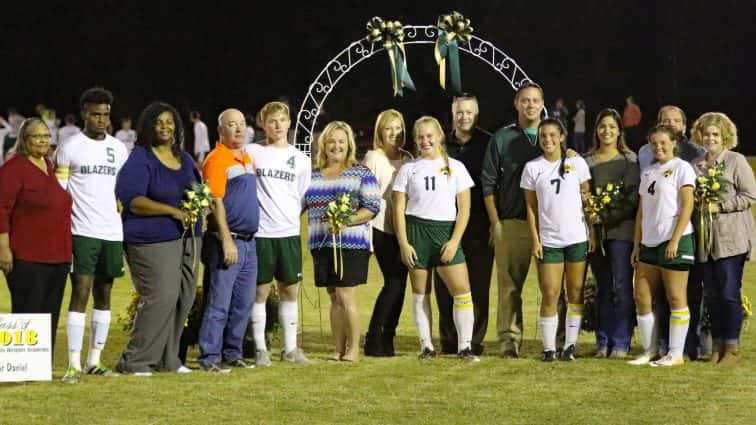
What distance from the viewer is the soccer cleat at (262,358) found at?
10445mm

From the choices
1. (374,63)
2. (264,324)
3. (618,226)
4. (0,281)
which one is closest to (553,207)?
(618,226)

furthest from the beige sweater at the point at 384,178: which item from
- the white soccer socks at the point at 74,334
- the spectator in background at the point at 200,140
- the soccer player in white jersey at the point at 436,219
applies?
the spectator in background at the point at 200,140

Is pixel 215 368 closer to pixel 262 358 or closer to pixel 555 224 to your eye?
pixel 262 358

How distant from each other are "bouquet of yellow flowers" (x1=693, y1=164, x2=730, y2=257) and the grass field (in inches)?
34.8

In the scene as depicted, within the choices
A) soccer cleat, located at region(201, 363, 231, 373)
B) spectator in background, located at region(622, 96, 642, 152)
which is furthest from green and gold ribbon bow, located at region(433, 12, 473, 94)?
spectator in background, located at region(622, 96, 642, 152)

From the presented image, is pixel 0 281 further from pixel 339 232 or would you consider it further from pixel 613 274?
pixel 613 274

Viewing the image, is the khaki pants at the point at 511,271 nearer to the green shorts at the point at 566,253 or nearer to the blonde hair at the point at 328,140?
the green shorts at the point at 566,253

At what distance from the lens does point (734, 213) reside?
34.6ft

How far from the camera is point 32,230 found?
9.34 meters

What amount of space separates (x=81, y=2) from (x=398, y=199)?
30358 millimetres

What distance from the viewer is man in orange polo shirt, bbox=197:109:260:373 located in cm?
1009

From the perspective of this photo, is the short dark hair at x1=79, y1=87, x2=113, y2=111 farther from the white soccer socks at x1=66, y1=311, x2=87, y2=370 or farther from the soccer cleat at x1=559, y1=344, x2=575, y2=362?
the soccer cleat at x1=559, y1=344, x2=575, y2=362

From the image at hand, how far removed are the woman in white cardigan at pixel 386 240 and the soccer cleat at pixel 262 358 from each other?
99 cm

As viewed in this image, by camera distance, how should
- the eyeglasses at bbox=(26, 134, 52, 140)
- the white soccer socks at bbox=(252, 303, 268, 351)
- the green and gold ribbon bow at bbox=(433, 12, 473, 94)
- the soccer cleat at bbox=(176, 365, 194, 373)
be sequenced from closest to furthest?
the eyeglasses at bbox=(26, 134, 52, 140) < the soccer cleat at bbox=(176, 365, 194, 373) < the white soccer socks at bbox=(252, 303, 268, 351) < the green and gold ribbon bow at bbox=(433, 12, 473, 94)
